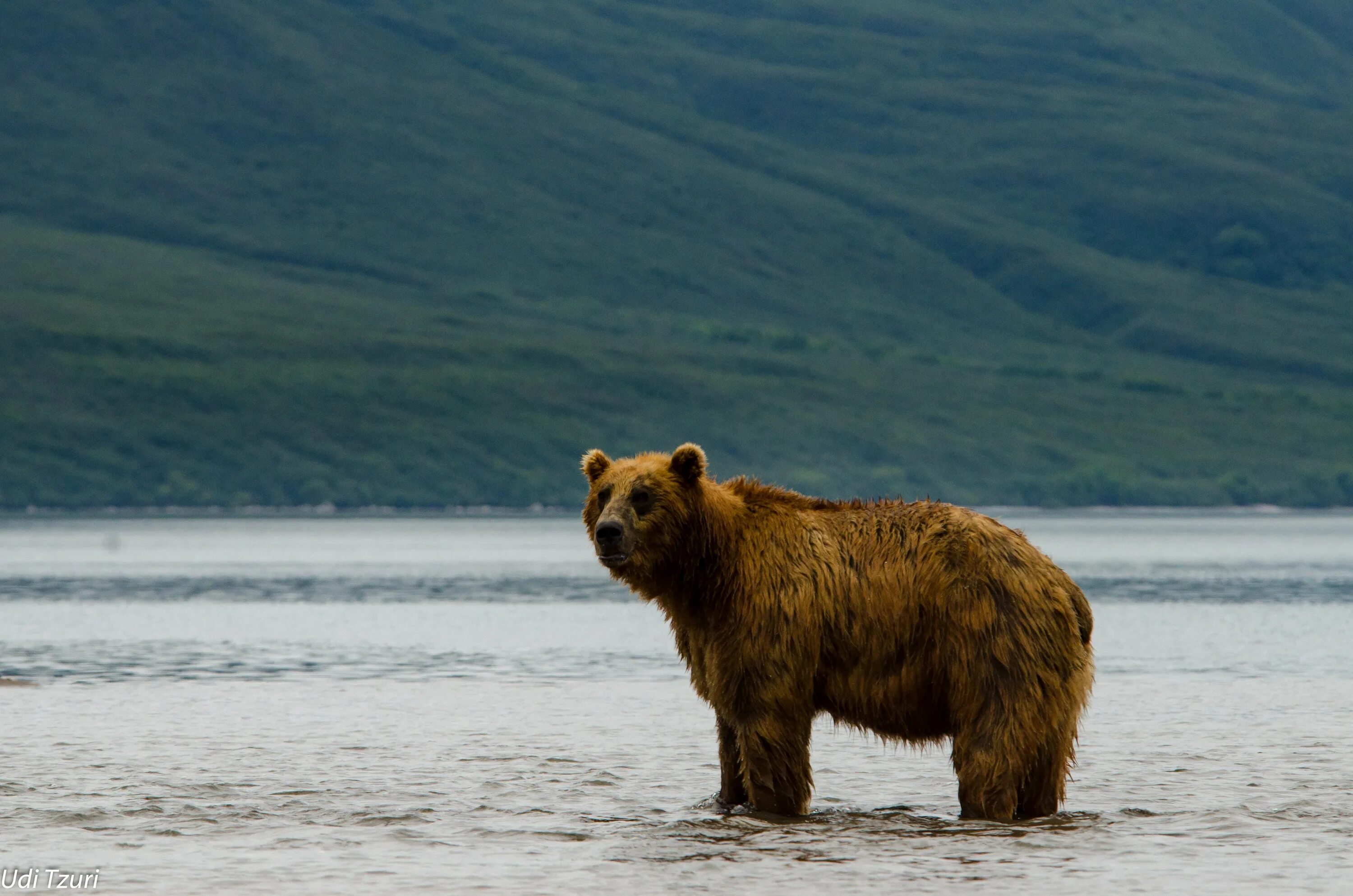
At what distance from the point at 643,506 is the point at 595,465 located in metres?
0.60

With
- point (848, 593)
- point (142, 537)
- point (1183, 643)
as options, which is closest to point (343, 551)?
point (142, 537)

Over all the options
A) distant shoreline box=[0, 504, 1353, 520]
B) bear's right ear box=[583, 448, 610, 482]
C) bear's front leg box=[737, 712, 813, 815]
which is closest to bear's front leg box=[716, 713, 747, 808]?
bear's front leg box=[737, 712, 813, 815]

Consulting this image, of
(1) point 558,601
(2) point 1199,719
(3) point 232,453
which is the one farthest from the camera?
(3) point 232,453

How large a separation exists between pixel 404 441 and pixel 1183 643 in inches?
6681

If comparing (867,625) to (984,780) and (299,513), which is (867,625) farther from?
(299,513)

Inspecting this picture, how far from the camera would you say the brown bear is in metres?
12.7

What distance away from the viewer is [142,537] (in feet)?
404

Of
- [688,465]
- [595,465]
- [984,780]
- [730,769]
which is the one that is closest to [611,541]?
[688,465]

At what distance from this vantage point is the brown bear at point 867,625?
12727 mm

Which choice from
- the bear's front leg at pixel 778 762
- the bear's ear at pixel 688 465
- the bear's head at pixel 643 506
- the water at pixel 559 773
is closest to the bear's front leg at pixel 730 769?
the water at pixel 559 773

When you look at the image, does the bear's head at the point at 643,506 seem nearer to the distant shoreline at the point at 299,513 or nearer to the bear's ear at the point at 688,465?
the bear's ear at the point at 688,465

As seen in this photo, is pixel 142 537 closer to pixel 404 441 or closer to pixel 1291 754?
pixel 404 441

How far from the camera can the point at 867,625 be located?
1288 cm

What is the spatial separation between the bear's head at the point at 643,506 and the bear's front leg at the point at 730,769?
4.23 feet
